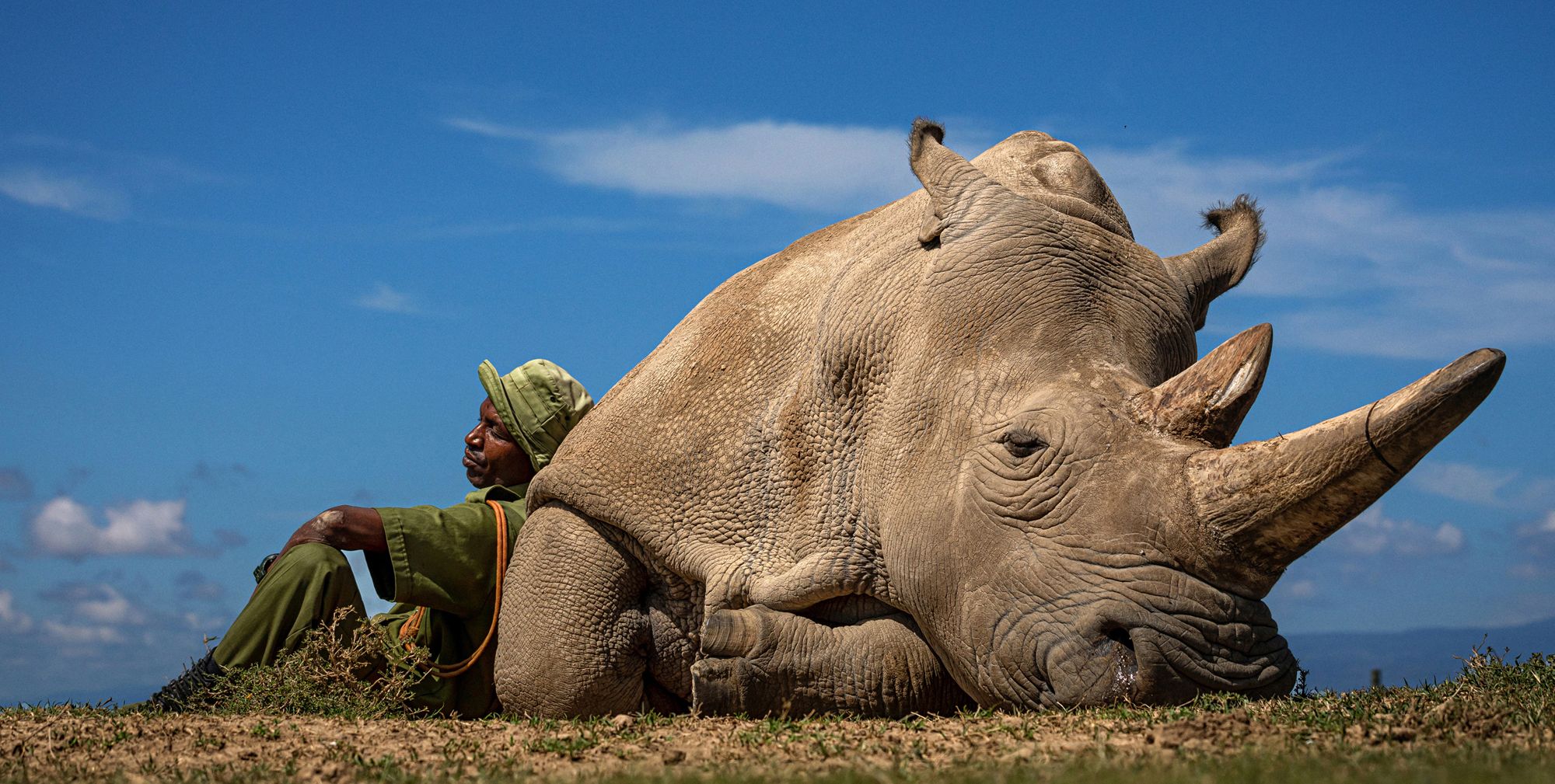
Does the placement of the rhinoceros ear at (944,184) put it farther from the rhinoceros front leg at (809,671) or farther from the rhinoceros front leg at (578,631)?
the rhinoceros front leg at (578,631)

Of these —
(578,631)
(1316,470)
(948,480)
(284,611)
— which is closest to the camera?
(1316,470)

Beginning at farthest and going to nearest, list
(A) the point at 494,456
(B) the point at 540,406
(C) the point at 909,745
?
(A) the point at 494,456 → (B) the point at 540,406 → (C) the point at 909,745

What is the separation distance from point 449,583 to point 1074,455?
13.9 feet

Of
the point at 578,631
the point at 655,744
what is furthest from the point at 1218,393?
the point at 578,631

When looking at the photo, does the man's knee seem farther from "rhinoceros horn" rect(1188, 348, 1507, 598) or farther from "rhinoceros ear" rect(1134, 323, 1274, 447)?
"rhinoceros horn" rect(1188, 348, 1507, 598)

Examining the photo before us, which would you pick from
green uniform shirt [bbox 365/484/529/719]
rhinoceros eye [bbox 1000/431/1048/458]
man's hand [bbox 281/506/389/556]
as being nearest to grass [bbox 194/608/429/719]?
green uniform shirt [bbox 365/484/529/719]

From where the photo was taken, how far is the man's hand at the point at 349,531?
815 centimetres

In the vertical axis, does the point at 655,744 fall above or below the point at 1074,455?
below

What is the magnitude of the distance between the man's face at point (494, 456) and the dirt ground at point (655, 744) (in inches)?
130

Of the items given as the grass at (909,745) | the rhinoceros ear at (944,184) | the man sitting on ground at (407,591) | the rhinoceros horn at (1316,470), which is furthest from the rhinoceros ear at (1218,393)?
the man sitting on ground at (407,591)

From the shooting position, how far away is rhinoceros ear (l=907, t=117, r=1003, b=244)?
6781 mm

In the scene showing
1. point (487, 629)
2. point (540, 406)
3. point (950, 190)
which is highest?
point (950, 190)

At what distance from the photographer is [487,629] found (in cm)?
858

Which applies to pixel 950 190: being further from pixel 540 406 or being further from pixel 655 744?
pixel 540 406
